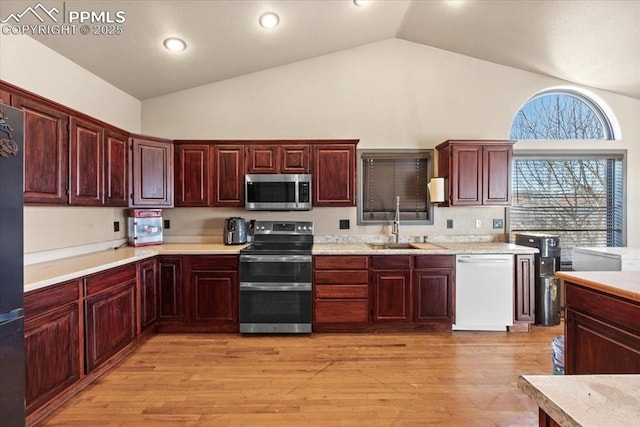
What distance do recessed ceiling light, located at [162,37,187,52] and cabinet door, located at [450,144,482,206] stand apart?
2.97m

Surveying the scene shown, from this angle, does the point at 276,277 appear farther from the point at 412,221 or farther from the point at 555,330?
the point at 555,330

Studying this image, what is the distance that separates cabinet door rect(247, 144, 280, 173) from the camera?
3521 mm

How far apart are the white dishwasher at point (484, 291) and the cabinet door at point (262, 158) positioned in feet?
7.34

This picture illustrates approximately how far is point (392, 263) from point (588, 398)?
2.52 m

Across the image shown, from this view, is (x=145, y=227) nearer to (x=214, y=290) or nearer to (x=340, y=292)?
(x=214, y=290)

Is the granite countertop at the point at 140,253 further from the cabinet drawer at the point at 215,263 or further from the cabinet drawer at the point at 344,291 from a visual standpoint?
the cabinet drawer at the point at 344,291

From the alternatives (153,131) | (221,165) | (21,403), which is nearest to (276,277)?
(221,165)

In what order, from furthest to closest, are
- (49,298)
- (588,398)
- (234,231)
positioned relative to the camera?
(234,231), (49,298), (588,398)

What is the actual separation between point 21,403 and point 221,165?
2503 millimetres

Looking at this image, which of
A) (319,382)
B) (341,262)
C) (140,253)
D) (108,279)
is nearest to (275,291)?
(341,262)

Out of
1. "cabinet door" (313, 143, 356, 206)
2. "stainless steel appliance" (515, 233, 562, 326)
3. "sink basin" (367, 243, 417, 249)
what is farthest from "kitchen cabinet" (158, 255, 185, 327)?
"stainless steel appliance" (515, 233, 562, 326)

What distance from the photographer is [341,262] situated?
3.24 metres

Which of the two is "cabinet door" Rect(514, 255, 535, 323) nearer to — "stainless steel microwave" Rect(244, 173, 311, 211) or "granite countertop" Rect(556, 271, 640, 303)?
"granite countertop" Rect(556, 271, 640, 303)

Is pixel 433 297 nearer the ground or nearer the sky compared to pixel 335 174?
nearer the ground
